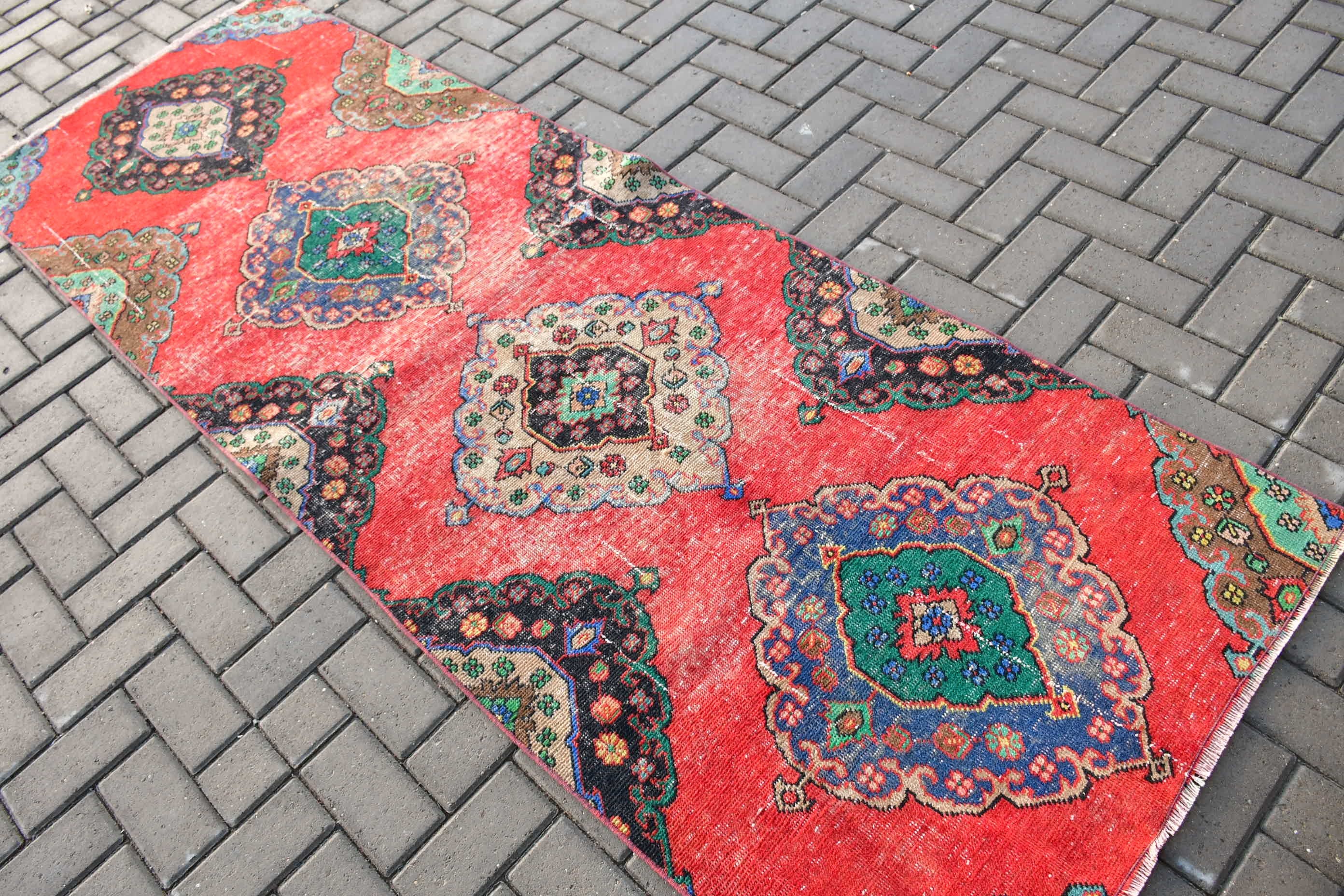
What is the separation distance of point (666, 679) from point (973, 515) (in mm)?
977

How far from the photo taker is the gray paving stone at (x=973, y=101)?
357cm

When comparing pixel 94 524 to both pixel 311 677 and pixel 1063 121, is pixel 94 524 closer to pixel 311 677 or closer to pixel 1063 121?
pixel 311 677

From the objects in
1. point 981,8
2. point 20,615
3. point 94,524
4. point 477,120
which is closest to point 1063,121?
point 981,8

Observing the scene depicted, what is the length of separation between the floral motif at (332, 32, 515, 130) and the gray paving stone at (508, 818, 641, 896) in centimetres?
292

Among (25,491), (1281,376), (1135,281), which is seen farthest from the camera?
(1135,281)

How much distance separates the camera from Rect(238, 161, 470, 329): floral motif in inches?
132

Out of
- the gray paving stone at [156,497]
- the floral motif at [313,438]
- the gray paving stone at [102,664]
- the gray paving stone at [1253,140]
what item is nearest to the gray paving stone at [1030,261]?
the gray paving stone at [1253,140]

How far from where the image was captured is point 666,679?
2.43 meters

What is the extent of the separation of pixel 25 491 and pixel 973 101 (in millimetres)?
3611

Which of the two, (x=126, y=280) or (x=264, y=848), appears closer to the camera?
(x=264, y=848)

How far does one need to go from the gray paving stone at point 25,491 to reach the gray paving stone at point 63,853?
103cm

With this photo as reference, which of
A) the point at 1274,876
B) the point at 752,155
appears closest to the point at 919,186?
the point at 752,155

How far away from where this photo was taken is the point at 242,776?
2363mm

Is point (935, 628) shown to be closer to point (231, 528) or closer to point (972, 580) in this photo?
point (972, 580)
